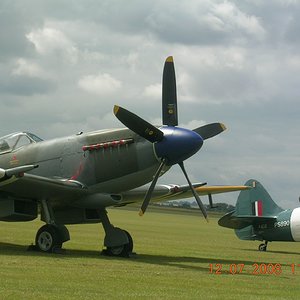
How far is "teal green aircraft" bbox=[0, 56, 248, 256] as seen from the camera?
42.8ft

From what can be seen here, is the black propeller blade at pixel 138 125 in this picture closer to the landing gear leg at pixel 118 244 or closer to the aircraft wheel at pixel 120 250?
the landing gear leg at pixel 118 244

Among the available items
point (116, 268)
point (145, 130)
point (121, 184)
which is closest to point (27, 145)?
point (121, 184)

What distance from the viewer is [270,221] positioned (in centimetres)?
2267

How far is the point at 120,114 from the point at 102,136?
4.78 ft

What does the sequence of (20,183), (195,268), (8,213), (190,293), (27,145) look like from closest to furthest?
(190,293)
(195,268)
(20,183)
(8,213)
(27,145)

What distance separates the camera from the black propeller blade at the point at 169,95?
44.5ft

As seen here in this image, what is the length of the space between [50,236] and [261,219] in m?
10.6

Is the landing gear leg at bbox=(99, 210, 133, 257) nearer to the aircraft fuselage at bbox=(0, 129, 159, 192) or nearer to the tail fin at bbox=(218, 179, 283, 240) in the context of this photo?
the aircraft fuselage at bbox=(0, 129, 159, 192)

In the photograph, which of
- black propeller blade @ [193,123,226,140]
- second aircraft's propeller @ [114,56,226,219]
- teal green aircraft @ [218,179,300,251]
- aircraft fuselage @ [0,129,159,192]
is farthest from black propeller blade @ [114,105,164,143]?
teal green aircraft @ [218,179,300,251]

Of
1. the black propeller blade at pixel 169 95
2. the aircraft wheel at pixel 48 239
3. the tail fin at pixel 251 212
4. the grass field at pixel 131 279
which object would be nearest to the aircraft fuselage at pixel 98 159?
the black propeller blade at pixel 169 95

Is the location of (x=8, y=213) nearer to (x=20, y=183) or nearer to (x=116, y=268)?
(x=20, y=183)

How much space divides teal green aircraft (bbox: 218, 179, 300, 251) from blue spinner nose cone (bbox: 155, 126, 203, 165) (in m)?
9.80

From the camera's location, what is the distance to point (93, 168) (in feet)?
46.8
